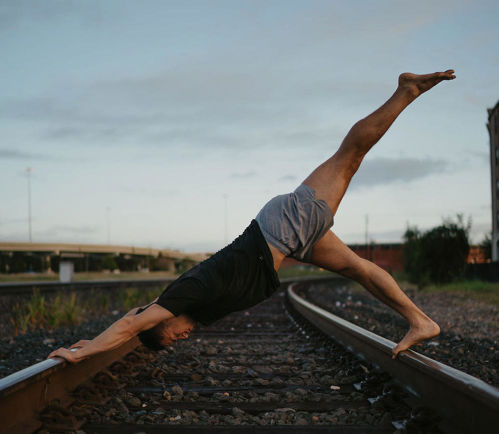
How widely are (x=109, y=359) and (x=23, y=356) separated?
192cm

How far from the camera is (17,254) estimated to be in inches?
2223

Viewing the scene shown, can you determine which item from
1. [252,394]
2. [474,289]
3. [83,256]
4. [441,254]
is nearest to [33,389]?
[252,394]

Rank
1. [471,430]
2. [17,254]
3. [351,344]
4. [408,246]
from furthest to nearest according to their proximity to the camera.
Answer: [17,254]
[408,246]
[351,344]
[471,430]

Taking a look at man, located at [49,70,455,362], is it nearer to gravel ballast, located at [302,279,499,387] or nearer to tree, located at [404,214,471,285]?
gravel ballast, located at [302,279,499,387]

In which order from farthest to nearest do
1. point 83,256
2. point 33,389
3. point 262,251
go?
point 83,256 → point 262,251 → point 33,389

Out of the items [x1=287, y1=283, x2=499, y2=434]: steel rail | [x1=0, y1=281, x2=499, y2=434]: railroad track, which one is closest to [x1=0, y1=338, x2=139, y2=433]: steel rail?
[x1=0, y1=281, x2=499, y2=434]: railroad track

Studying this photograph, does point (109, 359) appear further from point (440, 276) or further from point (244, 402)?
point (440, 276)

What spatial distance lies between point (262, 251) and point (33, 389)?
1382 mm

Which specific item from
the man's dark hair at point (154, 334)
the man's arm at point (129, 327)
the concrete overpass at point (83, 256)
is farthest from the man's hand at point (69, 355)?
the concrete overpass at point (83, 256)

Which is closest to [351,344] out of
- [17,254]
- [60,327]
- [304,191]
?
[304,191]

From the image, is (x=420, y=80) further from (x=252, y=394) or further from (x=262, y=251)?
(x=252, y=394)

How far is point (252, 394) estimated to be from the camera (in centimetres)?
333

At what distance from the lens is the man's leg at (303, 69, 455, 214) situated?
3.10m

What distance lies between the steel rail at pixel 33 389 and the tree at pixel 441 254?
18610mm
